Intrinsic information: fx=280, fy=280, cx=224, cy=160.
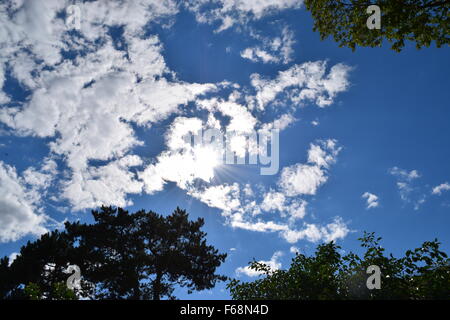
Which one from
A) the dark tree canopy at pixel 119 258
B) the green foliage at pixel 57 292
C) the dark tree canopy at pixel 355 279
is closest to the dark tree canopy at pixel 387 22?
the dark tree canopy at pixel 355 279

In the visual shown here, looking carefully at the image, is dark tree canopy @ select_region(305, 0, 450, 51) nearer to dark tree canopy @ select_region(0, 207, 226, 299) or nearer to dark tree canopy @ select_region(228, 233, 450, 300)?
dark tree canopy @ select_region(228, 233, 450, 300)

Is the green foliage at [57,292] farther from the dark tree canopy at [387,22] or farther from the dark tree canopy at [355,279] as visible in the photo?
the dark tree canopy at [387,22]

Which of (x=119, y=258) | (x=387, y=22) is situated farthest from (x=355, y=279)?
(x=119, y=258)

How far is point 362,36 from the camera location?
9.89 metres

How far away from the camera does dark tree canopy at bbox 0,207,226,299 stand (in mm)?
24516

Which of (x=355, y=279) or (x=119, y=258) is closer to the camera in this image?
(x=355, y=279)

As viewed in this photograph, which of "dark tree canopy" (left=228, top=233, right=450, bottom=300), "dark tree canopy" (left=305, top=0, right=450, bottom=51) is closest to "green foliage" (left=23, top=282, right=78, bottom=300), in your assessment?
"dark tree canopy" (left=228, top=233, right=450, bottom=300)

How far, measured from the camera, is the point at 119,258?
26016 millimetres

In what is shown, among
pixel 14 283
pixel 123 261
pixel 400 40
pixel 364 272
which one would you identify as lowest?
pixel 14 283

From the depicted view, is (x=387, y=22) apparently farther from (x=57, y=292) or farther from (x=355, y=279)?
(x=57, y=292)
